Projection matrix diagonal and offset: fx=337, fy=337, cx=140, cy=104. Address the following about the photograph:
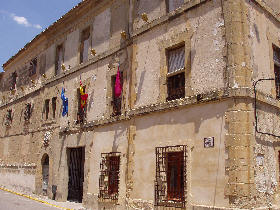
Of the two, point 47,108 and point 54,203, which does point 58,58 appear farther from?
point 54,203

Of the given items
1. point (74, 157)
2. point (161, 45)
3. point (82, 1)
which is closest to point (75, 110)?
point (74, 157)

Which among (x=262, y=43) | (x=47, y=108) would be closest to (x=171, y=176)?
(x=262, y=43)

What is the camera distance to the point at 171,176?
31.0 ft

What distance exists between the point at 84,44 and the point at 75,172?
566 cm

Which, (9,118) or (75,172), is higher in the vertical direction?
(9,118)

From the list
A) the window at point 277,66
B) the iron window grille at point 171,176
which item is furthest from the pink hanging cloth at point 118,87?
the window at point 277,66

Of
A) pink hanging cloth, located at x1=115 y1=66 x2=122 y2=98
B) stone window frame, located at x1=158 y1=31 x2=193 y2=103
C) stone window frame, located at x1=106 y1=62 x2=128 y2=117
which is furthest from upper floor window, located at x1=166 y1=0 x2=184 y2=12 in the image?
pink hanging cloth, located at x1=115 y1=66 x2=122 y2=98

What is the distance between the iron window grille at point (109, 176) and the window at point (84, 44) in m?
4.92

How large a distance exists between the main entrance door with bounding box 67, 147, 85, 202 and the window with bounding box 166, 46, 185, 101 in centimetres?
593

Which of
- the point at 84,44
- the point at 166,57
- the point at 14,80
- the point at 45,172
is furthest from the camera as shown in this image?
the point at 14,80

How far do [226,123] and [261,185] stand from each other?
1690mm

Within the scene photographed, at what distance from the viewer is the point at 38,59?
62.6 feet

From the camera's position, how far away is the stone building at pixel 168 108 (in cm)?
816

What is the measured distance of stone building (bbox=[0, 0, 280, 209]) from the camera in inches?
321
